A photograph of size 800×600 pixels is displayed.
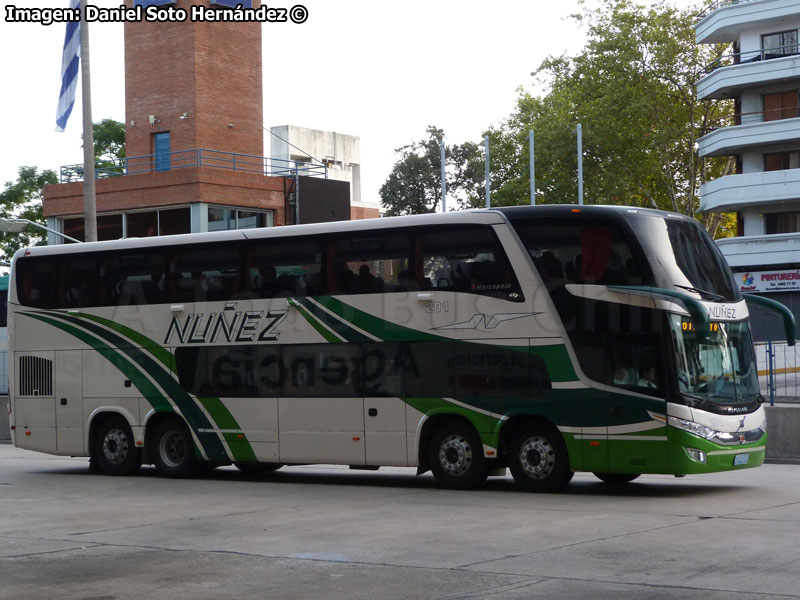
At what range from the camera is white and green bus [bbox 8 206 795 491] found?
15438mm

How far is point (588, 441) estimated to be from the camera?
15.7 meters

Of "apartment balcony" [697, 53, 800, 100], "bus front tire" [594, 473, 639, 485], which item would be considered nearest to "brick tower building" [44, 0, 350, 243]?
"apartment balcony" [697, 53, 800, 100]

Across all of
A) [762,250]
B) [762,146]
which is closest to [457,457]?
[762,250]

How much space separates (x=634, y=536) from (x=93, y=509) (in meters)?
7.03

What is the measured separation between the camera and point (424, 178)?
88.0m

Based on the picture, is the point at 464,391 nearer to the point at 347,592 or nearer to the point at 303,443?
the point at 303,443

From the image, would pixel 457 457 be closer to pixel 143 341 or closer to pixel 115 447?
pixel 143 341

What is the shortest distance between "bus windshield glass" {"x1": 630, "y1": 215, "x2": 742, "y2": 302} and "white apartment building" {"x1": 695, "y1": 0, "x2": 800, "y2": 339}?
116ft

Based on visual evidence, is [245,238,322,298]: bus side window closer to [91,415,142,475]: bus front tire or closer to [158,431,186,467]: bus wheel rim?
[158,431,186,467]: bus wheel rim

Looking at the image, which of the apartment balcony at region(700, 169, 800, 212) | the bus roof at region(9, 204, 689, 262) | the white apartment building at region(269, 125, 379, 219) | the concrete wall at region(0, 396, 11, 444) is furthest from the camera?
the white apartment building at region(269, 125, 379, 219)

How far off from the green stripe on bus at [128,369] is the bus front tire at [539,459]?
630 cm

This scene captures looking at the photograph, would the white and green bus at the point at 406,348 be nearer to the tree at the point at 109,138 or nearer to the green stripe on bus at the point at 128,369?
the green stripe on bus at the point at 128,369

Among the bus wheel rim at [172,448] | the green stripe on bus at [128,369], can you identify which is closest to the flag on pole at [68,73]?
the green stripe on bus at [128,369]

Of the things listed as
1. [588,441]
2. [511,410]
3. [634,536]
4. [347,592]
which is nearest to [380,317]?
[511,410]
